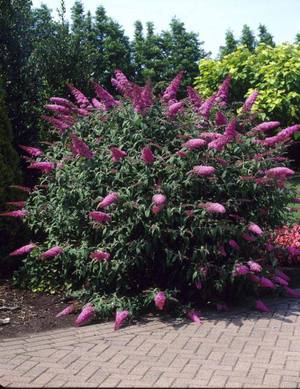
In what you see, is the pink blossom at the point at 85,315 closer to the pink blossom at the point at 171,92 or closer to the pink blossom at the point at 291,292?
the pink blossom at the point at 291,292

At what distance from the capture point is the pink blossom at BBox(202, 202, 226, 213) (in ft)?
19.0

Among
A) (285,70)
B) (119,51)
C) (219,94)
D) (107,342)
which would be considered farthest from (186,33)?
(107,342)

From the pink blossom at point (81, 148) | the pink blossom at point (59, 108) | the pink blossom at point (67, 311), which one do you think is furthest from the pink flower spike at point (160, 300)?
the pink blossom at point (59, 108)

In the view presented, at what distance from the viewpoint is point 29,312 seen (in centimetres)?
650

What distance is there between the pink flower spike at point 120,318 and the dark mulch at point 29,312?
543mm

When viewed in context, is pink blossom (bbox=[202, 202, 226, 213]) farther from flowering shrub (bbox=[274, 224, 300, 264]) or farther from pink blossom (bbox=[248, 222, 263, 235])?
flowering shrub (bbox=[274, 224, 300, 264])

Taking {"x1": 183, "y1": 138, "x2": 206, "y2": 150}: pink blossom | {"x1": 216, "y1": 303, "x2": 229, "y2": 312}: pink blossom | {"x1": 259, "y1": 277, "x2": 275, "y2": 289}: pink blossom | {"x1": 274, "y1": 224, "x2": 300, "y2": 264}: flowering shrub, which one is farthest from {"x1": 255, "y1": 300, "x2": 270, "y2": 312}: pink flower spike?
{"x1": 183, "y1": 138, "x2": 206, "y2": 150}: pink blossom

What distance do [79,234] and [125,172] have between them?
878 millimetres

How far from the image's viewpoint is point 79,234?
259 inches

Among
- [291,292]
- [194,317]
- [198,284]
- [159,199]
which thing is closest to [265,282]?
[291,292]

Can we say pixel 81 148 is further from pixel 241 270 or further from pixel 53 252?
pixel 241 270

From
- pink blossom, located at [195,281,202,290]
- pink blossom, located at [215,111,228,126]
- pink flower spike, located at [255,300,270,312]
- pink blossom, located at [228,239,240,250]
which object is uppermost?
pink blossom, located at [215,111,228,126]

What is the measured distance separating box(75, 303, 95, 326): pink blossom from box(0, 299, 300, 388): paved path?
9cm

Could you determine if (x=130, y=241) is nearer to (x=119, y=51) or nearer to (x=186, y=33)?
(x=119, y=51)
